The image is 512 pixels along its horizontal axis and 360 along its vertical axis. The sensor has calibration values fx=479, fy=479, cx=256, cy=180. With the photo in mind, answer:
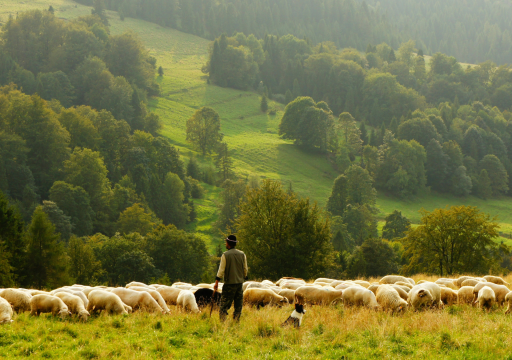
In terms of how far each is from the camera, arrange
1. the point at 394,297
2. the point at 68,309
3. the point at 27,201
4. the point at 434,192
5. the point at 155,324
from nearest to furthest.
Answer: the point at 155,324
the point at 68,309
the point at 394,297
the point at 27,201
the point at 434,192

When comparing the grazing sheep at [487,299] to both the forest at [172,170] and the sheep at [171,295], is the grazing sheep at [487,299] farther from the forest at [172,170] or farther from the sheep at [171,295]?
the forest at [172,170]

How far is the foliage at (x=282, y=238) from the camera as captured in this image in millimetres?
44219

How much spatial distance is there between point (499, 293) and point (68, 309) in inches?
613

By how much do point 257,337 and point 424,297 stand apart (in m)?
7.73

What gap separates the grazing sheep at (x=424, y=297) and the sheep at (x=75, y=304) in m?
11.4

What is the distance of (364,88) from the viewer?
199 metres

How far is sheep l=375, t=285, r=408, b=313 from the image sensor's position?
1706cm

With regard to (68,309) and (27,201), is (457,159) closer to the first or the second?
(27,201)

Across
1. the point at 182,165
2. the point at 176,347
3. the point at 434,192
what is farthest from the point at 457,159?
the point at 176,347

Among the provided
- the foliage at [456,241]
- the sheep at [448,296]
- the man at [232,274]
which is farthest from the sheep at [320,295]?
the foliage at [456,241]

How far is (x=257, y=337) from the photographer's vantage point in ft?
42.4

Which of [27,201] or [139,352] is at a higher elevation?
[139,352]

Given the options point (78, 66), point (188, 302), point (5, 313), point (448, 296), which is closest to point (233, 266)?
point (188, 302)

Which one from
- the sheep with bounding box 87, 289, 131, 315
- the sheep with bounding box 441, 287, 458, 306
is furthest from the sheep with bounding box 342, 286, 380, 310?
the sheep with bounding box 87, 289, 131, 315
